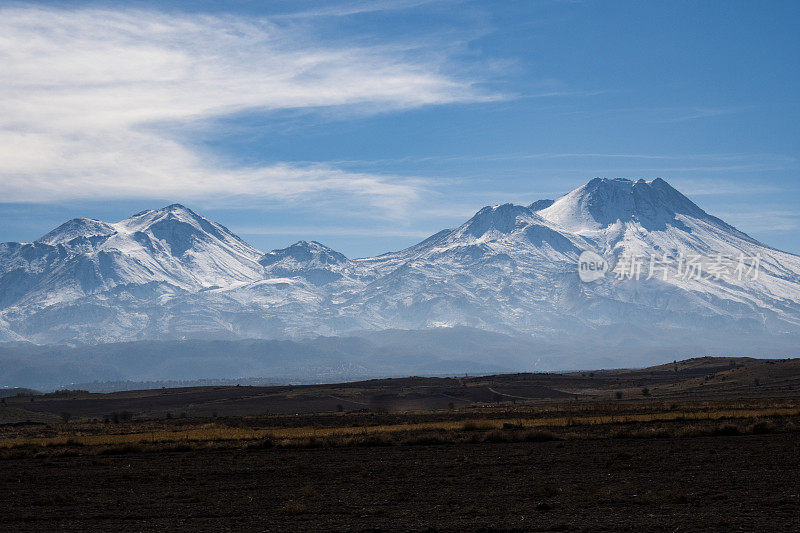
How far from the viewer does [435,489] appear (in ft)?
96.0

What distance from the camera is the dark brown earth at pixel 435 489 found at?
78.7 ft

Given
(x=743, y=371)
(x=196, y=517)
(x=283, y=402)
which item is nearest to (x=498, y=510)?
(x=196, y=517)

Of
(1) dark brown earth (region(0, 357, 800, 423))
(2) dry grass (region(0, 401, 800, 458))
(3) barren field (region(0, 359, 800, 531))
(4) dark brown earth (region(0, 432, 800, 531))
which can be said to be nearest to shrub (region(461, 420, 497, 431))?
(2) dry grass (region(0, 401, 800, 458))

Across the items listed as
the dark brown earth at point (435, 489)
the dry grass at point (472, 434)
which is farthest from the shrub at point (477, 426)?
the dark brown earth at point (435, 489)

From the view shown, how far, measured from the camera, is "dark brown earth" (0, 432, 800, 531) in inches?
945

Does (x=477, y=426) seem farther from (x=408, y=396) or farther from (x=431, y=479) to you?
(x=408, y=396)

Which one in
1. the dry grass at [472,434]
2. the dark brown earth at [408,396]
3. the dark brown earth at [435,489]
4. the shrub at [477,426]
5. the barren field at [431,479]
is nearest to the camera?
the dark brown earth at [435,489]

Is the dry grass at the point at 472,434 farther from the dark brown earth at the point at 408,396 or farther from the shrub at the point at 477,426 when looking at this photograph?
the dark brown earth at the point at 408,396

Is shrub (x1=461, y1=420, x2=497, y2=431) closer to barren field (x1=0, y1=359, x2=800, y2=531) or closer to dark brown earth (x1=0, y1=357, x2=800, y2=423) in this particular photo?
barren field (x1=0, y1=359, x2=800, y2=531)

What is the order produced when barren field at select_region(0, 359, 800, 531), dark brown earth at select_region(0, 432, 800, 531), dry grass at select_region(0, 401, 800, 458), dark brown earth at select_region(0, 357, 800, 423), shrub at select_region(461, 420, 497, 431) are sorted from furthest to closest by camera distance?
dark brown earth at select_region(0, 357, 800, 423) → shrub at select_region(461, 420, 497, 431) → dry grass at select_region(0, 401, 800, 458) → barren field at select_region(0, 359, 800, 531) → dark brown earth at select_region(0, 432, 800, 531)

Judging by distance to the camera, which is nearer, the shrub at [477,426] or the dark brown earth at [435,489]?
the dark brown earth at [435,489]

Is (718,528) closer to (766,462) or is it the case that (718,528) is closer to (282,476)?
(766,462)

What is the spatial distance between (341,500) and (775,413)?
1519 inches

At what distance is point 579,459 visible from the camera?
35.3 meters
